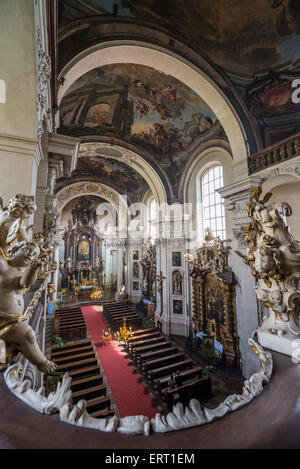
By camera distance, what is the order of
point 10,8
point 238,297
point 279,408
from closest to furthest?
1. point 279,408
2. point 10,8
3. point 238,297

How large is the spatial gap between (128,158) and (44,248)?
11.2 metres

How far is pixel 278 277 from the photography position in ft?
8.51

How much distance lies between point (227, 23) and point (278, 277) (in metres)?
7.31

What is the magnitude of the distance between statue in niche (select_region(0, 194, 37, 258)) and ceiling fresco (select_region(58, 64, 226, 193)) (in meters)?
8.09

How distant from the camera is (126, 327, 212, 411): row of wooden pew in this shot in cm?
596

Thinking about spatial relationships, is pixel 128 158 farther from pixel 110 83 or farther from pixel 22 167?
pixel 22 167

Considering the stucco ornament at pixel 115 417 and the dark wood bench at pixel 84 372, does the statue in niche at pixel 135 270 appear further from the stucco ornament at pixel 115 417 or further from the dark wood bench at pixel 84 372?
the stucco ornament at pixel 115 417

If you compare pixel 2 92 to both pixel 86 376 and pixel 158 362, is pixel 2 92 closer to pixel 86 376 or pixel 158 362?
pixel 86 376

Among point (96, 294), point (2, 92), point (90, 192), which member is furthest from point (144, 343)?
point (90, 192)

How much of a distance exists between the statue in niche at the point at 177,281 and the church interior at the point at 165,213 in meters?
0.09

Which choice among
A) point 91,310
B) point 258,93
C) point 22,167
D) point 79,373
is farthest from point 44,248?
point 91,310

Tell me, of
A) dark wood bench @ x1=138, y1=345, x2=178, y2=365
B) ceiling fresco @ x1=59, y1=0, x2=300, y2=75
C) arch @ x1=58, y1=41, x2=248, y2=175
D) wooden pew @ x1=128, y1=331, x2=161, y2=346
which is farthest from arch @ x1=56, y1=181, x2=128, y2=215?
ceiling fresco @ x1=59, y1=0, x2=300, y2=75

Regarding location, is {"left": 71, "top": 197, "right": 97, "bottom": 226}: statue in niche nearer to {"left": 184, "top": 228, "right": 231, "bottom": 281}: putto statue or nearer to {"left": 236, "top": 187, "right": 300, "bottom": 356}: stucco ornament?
{"left": 184, "top": 228, "right": 231, "bottom": 281}: putto statue

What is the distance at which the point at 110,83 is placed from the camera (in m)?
8.66
